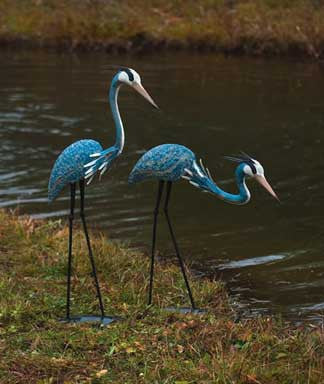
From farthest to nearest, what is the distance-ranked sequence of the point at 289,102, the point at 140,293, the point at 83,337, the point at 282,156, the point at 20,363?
the point at 289,102, the point at 282,156, the point at 140,293, the point at 83,337, the point at 20,363

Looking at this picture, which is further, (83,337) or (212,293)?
(212,293)

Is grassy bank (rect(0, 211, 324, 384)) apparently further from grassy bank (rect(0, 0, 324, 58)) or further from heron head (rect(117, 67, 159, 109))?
grassy bank (rect(0, 0, 324, 58))

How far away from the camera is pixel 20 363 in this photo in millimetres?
6516

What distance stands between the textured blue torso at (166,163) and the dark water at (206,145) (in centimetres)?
207

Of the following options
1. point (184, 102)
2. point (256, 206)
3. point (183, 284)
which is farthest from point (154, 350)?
point (184, 102)

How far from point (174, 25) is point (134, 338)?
18391 mm

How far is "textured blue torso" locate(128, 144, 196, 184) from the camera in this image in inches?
303

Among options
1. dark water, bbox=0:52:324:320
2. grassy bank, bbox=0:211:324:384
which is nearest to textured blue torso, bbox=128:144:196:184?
grassy bank, bbox=0:211:324:384

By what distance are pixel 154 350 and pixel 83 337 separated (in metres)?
0.57

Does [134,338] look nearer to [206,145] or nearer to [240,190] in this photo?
[240,190]

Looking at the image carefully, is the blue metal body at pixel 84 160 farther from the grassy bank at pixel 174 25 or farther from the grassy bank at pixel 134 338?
the grassy bank at pixel 174 25

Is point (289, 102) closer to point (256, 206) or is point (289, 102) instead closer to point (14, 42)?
point (256, 206)

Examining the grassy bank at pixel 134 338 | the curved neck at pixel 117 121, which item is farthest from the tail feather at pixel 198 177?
the grassy bank at pixel 134 338

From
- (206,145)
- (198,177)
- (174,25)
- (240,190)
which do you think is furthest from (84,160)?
(174,25)
